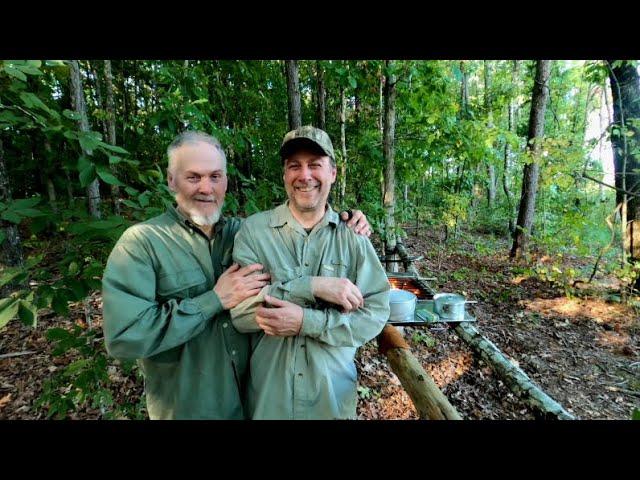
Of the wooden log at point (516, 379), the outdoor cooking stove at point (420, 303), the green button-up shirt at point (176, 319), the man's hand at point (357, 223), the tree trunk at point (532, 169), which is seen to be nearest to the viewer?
the green button-up shirt at point (176, 319)

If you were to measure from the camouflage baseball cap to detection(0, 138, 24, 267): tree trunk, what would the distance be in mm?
2642

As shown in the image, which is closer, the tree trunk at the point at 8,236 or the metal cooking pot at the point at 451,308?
the tree trunk at the point at 8,236

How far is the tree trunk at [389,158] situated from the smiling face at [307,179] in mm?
4693

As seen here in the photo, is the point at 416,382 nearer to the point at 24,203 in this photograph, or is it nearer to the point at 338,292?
the point at 338,292

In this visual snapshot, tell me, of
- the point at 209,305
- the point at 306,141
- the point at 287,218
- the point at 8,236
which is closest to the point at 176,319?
the point at 209,305

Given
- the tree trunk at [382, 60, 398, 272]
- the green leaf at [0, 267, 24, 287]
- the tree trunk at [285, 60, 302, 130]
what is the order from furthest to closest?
the tree trunk at [382, 60, 398, 272] < the tree trunk at [285, 60, 302, 130] < the green leaf at [0, 267, 24, 287]

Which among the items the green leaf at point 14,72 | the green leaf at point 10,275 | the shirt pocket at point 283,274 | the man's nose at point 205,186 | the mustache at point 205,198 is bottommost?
the shirt pocket at point 283,274

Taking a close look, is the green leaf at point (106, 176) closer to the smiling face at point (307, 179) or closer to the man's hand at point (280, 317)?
the smiling face at point (307, 179)

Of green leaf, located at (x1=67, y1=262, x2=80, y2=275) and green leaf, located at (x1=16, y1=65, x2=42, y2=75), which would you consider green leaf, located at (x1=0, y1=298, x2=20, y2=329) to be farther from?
green leaf, located at (x1=16, y1=65, x2=42, y2=75)

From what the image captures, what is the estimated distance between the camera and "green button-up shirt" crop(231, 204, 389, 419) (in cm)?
203

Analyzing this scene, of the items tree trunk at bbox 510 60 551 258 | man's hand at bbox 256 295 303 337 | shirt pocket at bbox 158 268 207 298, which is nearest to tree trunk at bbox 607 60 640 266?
tree trunk at bbox 510 60 551 258

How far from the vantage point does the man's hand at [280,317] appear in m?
1.90

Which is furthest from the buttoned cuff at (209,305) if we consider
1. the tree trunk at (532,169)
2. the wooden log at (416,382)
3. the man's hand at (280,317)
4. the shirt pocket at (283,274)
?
the tree trunk at (532,169)
